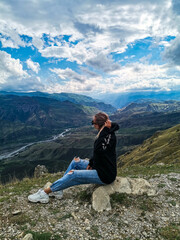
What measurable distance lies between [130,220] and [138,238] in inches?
49.1

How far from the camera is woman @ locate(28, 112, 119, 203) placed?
831 cm

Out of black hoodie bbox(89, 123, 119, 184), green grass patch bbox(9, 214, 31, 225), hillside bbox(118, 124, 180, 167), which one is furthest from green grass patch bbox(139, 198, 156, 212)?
hillside bbox(118, 124, 180, 167)

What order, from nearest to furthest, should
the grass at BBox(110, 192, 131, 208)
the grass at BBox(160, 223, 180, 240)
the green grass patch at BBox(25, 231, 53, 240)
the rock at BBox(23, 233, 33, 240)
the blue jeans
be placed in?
the rock at BBox(23, 233, 33, 240), the green grass patch at BBox(25, 231, 53, 240), the grass at BBox(160, 223, 180, 240), the blue jeans, the grass at BBox(110, 192, 131, 208)

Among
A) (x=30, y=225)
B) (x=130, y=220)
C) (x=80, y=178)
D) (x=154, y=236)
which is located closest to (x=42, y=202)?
(x=30, y=225)

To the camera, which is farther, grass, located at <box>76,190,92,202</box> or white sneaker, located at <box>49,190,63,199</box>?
white sneaker, located at <box>49,190,63,199</box>

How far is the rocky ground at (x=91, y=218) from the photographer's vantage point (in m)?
6.78

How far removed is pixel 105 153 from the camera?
8281 mm

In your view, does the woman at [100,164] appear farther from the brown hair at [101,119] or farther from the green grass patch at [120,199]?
the green grass patch at [120,199]

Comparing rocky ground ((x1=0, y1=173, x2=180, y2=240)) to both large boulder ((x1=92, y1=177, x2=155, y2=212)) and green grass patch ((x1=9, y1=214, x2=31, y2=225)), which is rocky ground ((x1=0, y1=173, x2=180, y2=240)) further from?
large boulder ((x1=92, y1=177, x2=155, y2=212))

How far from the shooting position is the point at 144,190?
10.1 metres

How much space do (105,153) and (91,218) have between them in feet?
11.3

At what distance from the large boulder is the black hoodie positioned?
1191 mm

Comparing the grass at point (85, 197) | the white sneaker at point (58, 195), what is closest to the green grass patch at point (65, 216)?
the grass at point (85, 197)

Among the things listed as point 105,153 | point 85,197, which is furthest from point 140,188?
point 105,153
